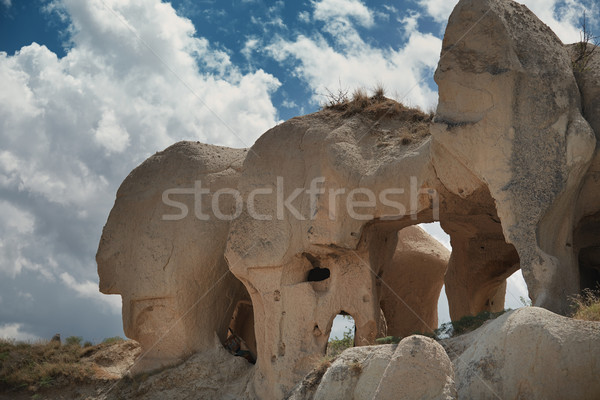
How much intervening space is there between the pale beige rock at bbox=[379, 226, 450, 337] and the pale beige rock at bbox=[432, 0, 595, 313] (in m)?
6.92

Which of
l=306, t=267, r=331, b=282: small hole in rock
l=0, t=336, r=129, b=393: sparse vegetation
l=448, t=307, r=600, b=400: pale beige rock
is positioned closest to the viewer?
l=448, t=307, r=600, b=400: pale beige rock

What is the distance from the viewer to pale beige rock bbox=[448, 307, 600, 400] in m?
6.76

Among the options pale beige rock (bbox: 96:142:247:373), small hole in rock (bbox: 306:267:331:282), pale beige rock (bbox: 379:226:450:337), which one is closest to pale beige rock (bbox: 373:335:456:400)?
small hole in rock (bbox: 306:267:331:282)

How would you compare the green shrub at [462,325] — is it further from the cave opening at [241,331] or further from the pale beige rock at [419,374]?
the cave opening at [241,331]

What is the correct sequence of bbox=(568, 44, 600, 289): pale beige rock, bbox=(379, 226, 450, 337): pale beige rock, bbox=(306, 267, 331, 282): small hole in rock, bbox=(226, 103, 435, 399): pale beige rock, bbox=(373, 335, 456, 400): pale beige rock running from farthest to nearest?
1. bbox=(379, 226, 450, 337): pale beige rock
2. bbox=(306, 267, 331, 282): small hole in rock
3. bbox=(226, 103, 435, 399): pale beige rock
4. bbox=(568, 44, 600, 289): pale beige rock
5. bbox=(373, 335, 456, 400): pale beige rock

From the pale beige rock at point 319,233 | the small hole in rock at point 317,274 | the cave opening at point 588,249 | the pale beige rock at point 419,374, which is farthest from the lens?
the small hole in rock at point 317,274

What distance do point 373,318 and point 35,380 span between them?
852cm

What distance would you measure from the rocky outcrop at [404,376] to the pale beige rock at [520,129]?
2.82 metres

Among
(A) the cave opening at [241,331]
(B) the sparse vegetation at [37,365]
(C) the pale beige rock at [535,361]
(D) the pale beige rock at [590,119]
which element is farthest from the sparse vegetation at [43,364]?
(C) the pale beige rock at [535,361]

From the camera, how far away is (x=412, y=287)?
61.3 ft

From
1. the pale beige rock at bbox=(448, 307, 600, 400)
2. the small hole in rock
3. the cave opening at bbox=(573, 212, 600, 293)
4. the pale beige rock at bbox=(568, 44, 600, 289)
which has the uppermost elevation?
the pale beige rock at bbox=(568, 44, 600, 289)

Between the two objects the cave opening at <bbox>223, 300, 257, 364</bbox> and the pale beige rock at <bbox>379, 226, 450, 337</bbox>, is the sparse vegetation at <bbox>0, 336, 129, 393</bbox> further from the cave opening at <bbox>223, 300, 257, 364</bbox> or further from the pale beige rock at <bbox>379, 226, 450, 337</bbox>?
the pale beige rock at <bbox>379, 226, 450, 337</bbox>

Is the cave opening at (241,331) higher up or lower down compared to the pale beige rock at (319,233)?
lower down

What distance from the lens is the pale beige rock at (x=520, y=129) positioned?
399 inches
